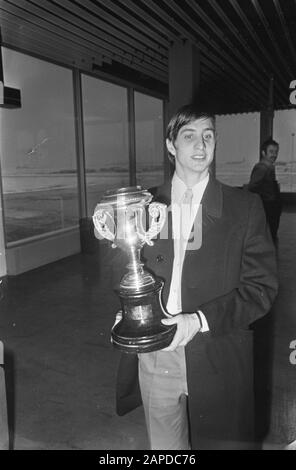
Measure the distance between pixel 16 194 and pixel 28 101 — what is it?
1273 millimetres

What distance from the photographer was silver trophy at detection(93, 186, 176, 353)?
1.04 m

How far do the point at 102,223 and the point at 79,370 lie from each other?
2067 millimetres

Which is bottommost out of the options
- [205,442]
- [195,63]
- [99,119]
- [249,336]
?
[205,442]

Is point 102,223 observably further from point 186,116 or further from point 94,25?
point 94,25

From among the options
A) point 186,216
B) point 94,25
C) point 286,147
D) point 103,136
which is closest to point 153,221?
point 186,216

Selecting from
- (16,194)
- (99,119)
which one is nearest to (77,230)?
(16,194)

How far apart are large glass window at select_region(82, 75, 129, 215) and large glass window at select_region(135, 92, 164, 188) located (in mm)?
623

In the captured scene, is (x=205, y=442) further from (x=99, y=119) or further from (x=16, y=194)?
(x=99, y=119)

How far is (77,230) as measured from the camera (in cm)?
686

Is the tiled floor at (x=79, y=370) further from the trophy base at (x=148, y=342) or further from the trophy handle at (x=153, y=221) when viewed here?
the trophy handle at (x=153, y=221)

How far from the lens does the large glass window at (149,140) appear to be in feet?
30.2

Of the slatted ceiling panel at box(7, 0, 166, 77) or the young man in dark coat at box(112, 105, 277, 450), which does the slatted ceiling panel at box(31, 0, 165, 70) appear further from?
the young man in dark coat at box(112, 105, 277, 450)

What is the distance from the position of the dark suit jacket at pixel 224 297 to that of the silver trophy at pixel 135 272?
14 centimetres

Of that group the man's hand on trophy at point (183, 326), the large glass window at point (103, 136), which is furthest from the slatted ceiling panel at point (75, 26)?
the man's hand on trophy at point (183, 326)
